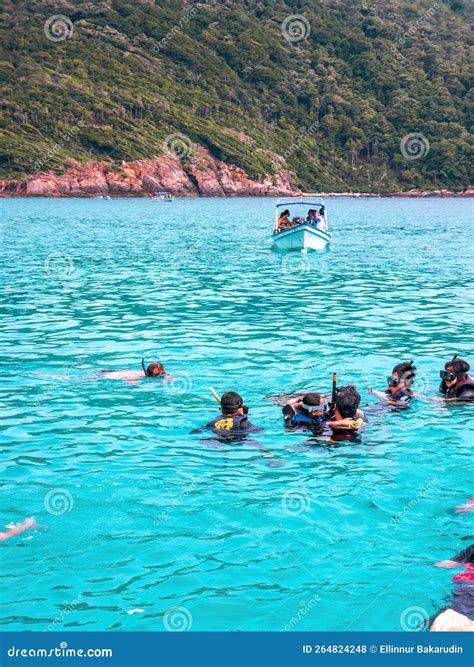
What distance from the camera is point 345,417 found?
42.8ft

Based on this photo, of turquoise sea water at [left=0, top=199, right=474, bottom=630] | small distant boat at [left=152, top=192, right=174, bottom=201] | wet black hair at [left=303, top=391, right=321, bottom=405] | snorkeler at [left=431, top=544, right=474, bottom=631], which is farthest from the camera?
small distant boat at [left=152, top=192, right=174, bottom=201]

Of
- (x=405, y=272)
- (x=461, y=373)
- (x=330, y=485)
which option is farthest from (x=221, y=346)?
(x=405, y=272)

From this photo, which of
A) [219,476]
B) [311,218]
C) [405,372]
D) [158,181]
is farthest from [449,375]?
[158,181]

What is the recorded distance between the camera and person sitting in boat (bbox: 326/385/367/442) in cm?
1289

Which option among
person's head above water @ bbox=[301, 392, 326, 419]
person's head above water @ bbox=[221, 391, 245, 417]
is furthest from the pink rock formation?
person's head above water @ bbox=[301, 392, 326, 419]

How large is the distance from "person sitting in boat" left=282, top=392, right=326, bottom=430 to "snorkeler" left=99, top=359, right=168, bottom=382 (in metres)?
4.21

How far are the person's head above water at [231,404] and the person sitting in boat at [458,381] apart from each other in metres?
4.23

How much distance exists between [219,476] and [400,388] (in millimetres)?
4879

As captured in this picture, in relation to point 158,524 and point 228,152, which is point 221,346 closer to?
point 158,524

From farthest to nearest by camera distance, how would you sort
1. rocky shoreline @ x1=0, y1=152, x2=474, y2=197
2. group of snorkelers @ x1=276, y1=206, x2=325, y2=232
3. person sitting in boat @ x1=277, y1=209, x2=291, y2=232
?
rocky shoreline @ x1=0, y1=152, x2=474, y2=197 < person sitting in boat @ x1=277, y1=209, x2=291, y2=232 < group of snorkelers @ x1=276, y1=206, x2=325, y2=232

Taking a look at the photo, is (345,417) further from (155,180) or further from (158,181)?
(158,181)

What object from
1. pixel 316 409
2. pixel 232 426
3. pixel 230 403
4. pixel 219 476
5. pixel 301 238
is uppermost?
pixel 301 238

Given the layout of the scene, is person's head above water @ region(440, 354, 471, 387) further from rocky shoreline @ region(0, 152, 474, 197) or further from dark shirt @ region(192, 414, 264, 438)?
rocky shoreline @ region(0, 152, 474, 197)

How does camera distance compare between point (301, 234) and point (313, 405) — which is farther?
point (301, 234)
